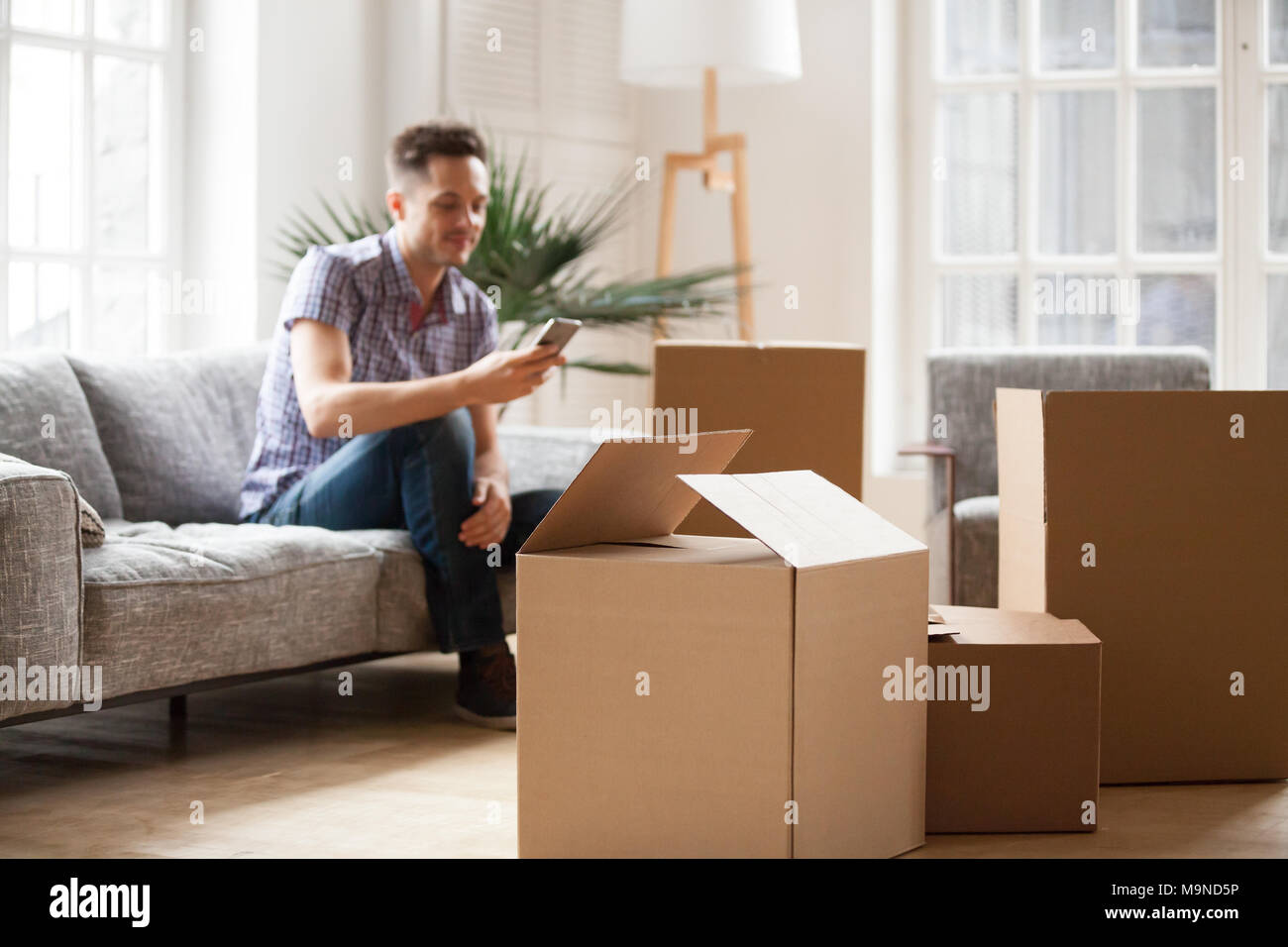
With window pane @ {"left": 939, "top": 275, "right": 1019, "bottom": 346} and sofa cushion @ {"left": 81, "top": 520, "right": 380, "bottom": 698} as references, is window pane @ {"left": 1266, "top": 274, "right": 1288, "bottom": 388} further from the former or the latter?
sofa cushion @ {"left": 81, "top": 520, "right": 380, "bottom": 698}

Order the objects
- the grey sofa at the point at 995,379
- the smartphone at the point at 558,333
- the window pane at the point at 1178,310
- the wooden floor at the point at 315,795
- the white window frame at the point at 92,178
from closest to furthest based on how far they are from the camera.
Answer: the wooden floor at the point at 315,795 → the smartphone at the point at 558,333 → the white window frame at the point at 92,178 → the grey sofa at the point at 995,379 → the window pane at the point at 1178,310

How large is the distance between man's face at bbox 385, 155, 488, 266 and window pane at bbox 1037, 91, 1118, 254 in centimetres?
245

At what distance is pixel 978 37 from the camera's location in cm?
477

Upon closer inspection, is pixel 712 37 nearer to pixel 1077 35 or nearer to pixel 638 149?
pixel 638 149

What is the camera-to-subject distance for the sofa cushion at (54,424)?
264 centimetres

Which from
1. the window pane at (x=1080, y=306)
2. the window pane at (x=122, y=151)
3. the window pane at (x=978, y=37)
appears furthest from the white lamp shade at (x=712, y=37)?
the window pane at (x=122, y=151)

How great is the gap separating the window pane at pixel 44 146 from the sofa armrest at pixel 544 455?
4.06 ft

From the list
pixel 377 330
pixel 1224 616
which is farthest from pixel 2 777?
pixel 1224 616

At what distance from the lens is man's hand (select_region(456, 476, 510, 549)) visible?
2693mm

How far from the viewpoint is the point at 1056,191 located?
4.75 m

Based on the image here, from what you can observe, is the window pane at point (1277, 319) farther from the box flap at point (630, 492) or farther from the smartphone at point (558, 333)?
the box flap at point (630, 492)

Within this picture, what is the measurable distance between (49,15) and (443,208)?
138cm

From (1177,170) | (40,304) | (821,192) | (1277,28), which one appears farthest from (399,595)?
(1277,28)

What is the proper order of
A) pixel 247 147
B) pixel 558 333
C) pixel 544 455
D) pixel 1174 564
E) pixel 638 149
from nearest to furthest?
pixel 1174 564 < pixel 558 333 < pixel 544 455 < pixel 247 147 < pixel 638 149
